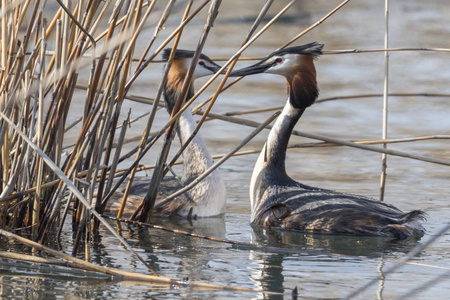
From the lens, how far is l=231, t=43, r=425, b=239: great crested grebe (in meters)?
5.35

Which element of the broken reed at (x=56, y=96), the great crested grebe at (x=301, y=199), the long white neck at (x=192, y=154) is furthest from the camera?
the long white neck at (x=192, y=154)

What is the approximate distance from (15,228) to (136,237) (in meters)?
0.71

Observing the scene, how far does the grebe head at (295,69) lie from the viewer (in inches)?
234

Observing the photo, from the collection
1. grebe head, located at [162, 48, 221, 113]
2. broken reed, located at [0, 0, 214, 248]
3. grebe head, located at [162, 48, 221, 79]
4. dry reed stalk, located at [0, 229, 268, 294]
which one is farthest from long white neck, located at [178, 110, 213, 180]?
dry reed stalk, located at [0, 229, 268, 294]

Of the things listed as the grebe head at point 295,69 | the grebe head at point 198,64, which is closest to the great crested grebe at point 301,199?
the grebe head at point 295,69

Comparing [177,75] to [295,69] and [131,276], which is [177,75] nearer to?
[295,69]

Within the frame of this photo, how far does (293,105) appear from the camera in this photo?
5.98m

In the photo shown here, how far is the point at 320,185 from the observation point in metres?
6.77

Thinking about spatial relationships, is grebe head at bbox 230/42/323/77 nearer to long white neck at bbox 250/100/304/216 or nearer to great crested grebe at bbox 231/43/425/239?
great crested grebe at bbox 231/43/425/239

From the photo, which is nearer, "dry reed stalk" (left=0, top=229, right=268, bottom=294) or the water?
"dry reed stalk" (left=0, top=229, right=268, bottom=294)

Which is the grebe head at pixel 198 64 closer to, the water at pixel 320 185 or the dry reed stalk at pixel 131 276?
the water at pixel 320 185

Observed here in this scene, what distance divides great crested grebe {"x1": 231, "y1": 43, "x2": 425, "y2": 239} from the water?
111 mm

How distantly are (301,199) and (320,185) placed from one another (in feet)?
3.45

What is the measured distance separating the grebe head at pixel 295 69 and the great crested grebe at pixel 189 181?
22.0 inches
